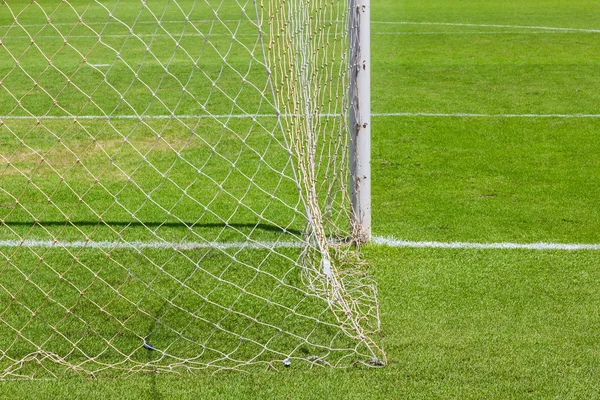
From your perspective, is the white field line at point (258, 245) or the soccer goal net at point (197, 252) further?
the white field line at point (258, 245)

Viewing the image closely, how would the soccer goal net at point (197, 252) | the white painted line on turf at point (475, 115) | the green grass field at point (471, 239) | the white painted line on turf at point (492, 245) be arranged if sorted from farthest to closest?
the white painted line on turf at point (475, 115) → the white painted line on turf at point (492, 245) → the soccer goal net at point (197, 252) → the green grass field at point (471, 239)

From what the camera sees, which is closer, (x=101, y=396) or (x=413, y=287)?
(x=101, y=396)

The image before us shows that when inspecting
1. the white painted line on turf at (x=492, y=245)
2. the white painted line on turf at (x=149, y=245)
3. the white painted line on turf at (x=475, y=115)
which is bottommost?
the white painted line on turf at (x=475, y=115)

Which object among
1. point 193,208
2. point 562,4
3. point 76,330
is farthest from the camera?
point 562,4

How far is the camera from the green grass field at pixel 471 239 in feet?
10.3

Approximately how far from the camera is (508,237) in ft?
15.2

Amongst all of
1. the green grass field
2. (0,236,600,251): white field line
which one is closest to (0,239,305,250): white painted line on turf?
(0,236,600,251): white field line

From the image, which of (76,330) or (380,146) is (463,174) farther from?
(76,330)

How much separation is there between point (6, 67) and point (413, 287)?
25.8ft

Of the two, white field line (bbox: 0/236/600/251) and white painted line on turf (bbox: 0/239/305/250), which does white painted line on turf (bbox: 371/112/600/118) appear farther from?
white painted line on turf (bbox: 0/239/305/250)

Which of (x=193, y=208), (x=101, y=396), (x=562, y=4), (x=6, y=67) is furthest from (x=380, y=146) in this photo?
(x=562, y=4)

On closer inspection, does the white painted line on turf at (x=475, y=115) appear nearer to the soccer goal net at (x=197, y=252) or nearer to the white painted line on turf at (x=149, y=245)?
the soccer goal net at (x=197, y=252)

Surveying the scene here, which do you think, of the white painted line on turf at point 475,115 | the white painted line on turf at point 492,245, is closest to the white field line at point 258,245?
the white painted line on turf at point 492,245

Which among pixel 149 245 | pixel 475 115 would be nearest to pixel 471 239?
pixel 149 245
